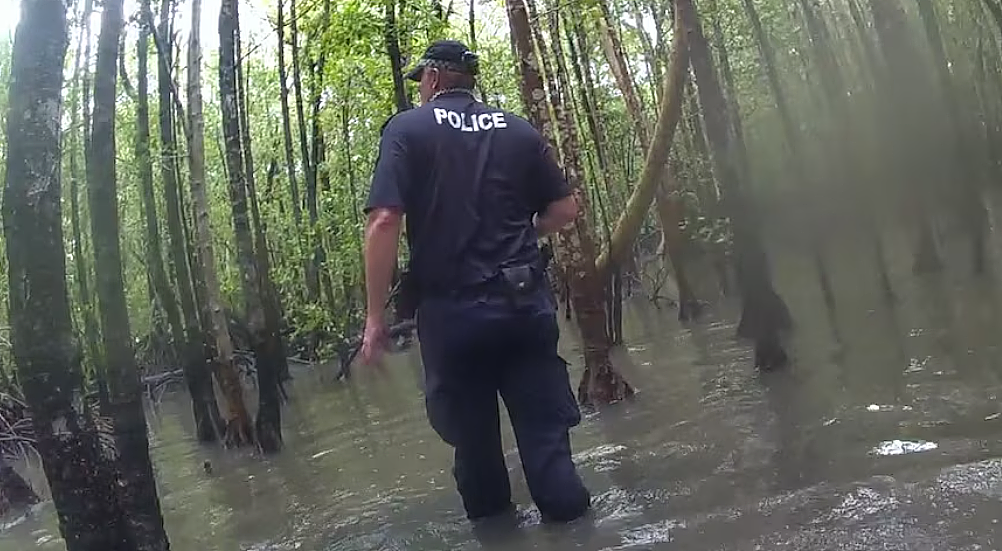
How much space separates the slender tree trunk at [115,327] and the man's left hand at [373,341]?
1.19 m

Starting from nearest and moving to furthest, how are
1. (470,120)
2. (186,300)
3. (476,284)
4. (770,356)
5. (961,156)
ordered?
(476,284)
(470,120)
(770,356)
(186,300)
(961,156)

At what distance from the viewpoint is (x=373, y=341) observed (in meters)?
4.04

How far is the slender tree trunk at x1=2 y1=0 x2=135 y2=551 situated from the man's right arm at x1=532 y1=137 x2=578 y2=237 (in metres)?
1.96

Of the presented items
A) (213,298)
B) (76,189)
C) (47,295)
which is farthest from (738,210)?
(76,189)

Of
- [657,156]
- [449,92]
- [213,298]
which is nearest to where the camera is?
[449,92]

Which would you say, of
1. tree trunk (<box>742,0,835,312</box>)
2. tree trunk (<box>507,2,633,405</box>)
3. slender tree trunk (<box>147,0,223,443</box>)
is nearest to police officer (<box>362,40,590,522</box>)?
tree trunk (<box>507,2,633,405</box>)

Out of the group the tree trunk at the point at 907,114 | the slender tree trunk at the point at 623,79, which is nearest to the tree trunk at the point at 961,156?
the tree trunk at the point at 907,114

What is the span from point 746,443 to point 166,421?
1363 centimetres

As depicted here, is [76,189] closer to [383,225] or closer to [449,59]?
[449,59]

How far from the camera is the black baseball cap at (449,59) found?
4.40 m

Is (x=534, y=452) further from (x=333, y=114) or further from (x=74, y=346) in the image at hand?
(x=333, y=114)

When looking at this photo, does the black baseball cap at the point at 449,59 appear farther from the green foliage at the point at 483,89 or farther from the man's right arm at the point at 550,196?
the green foliage at the point at 483,89

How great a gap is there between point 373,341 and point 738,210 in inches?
194

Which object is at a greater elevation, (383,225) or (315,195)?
(315,195)
